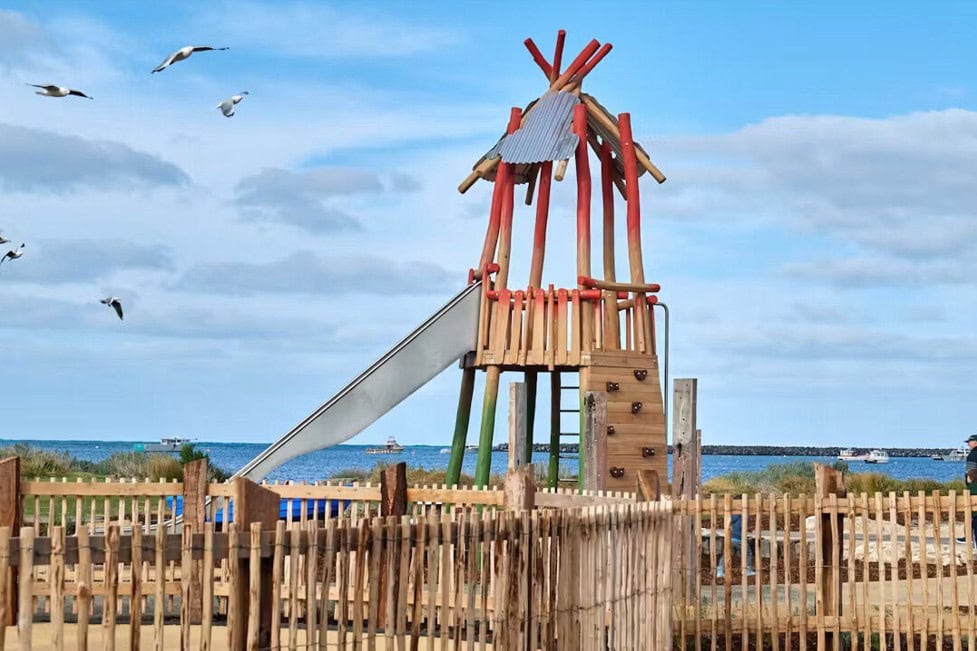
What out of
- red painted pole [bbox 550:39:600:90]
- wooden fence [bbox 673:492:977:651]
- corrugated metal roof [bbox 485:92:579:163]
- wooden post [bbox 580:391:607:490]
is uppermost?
red painted pole [bbox 550:39:600:90]

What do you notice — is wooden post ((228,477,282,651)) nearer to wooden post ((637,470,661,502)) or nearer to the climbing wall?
wooden post ((637,470,661,502))

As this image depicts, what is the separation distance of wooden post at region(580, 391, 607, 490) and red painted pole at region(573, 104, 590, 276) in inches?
121

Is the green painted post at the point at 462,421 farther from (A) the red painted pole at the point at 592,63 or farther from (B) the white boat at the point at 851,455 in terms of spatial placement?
(B) the white boat at the point at 851,455

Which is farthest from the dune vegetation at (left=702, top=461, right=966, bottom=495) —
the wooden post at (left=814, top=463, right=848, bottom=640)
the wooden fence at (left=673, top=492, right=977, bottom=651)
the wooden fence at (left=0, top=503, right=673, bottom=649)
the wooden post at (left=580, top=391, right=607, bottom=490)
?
the wooden fence at (left=0, top=503, right=673, bottom=649)

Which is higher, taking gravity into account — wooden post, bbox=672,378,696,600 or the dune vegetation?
wooden post, bbox=672,378,696,600

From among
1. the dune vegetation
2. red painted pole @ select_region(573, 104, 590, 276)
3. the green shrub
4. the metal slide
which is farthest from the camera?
the green shrub

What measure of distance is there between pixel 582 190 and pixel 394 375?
383cm

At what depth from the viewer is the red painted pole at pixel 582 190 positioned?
61.1 feet

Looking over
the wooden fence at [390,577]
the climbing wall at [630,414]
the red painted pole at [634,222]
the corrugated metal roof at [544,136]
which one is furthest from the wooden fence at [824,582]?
the corrugated metal roof at [544,136]

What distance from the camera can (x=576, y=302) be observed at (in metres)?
18.1

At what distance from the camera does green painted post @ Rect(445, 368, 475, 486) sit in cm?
1945

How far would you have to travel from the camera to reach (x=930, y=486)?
34.3 meters

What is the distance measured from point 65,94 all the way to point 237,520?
25.1 ft

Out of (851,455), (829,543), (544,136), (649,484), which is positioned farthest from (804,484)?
(851,455)
